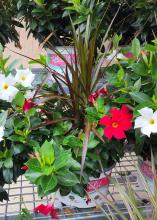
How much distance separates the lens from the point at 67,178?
0.69 m

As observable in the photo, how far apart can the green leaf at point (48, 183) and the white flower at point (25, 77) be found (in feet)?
0.95

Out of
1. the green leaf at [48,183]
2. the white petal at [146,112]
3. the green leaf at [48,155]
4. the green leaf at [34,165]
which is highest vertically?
the white petal at [146,112]

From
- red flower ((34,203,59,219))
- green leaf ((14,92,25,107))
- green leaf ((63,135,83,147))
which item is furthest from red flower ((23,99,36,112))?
red flower ((34,203,59,219))

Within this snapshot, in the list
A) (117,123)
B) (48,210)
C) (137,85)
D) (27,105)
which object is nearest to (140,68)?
(137,85)

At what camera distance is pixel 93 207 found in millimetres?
893

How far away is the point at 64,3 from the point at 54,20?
0.10 metres

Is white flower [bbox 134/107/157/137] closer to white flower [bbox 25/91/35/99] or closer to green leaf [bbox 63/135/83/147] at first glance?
green leaf [bbox 63/135/83/147]

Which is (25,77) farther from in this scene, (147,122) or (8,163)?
(147,122)

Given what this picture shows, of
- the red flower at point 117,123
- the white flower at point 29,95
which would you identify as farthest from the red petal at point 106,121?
the white flower at point 29,95

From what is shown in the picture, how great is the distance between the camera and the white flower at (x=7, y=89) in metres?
0.81

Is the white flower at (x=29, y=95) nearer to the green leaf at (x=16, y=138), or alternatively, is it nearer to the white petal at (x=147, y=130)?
the green leaf at (x=16, y=138)

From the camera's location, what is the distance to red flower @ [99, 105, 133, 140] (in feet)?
2.44

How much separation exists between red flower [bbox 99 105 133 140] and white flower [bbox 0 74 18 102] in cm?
23

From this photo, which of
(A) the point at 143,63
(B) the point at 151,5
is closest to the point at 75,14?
(B) the point at 151,5
